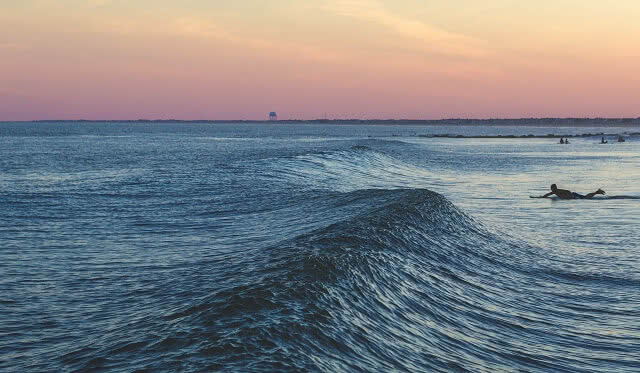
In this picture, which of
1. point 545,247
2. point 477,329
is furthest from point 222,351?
point 545,247

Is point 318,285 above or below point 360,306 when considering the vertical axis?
above

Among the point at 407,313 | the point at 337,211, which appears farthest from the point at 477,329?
the point at 337,211

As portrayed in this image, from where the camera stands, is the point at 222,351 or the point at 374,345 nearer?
the point at 222,351

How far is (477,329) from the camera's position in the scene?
9.12 meters

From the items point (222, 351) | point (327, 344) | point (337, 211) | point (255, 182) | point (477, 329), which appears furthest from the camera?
point (255, 182)

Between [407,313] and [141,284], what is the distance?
4919 mm

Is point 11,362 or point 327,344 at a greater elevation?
point 327,344

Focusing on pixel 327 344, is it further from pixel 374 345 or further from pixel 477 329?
pixel 477 329

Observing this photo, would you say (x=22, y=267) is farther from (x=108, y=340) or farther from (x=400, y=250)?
(x=400, y=250)

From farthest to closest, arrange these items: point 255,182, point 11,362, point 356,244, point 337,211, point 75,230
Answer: point 255,182 < point 337,211 < point 75,230 < point 356,244 < point 11,362

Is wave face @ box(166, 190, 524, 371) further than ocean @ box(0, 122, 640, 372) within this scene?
No

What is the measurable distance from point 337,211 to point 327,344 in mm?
12114

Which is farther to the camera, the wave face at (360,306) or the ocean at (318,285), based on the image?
the ocean at (318,285)

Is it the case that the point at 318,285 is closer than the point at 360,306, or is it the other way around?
the point at 360,306
